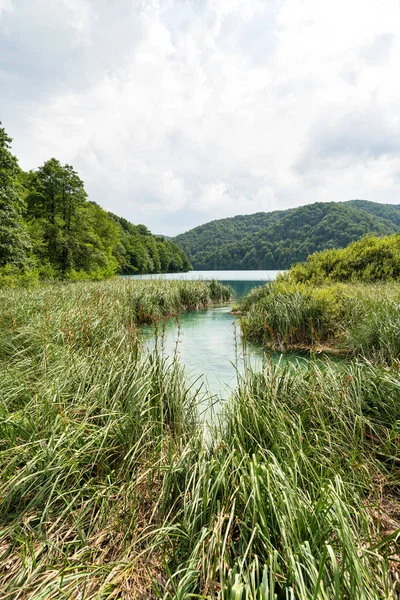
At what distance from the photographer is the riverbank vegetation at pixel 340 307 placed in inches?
195

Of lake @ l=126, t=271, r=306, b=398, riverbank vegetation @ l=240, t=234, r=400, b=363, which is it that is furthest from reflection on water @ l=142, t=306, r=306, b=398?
riverbank vegetation @ l=240, t=234, r=400, b=363

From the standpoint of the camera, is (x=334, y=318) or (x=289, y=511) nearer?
(x=289, y=511)

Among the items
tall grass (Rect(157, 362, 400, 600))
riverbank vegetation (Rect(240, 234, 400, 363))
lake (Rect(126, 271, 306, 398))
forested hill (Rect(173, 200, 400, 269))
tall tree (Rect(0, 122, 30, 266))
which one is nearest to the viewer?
tall grass (Rect(157, 362, 400, 600))

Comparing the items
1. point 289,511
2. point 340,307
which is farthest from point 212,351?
point 289,511

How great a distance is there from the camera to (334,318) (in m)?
6.87

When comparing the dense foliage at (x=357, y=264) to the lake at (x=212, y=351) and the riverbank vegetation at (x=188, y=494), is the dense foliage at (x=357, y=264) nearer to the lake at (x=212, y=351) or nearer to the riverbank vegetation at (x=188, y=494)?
the lake at (x=212, y=351)

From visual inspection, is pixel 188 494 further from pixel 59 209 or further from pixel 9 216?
pixel 59 209

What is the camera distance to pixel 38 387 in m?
2.65

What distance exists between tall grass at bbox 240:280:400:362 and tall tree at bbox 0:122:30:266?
27.9ft

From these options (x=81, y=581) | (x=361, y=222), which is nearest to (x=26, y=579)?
(x=81, y=581)

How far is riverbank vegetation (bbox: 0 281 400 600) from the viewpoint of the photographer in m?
1.28

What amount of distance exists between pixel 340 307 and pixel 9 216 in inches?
443

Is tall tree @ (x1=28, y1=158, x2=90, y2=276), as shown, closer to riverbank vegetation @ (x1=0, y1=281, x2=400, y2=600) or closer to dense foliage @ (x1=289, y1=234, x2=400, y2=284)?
dense foliage @ (x1=289, y1=234, x2=400, y2=284)

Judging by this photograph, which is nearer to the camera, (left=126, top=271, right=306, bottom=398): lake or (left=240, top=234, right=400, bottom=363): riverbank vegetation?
(left=126, top=271, right=306, bottom=398): lake
